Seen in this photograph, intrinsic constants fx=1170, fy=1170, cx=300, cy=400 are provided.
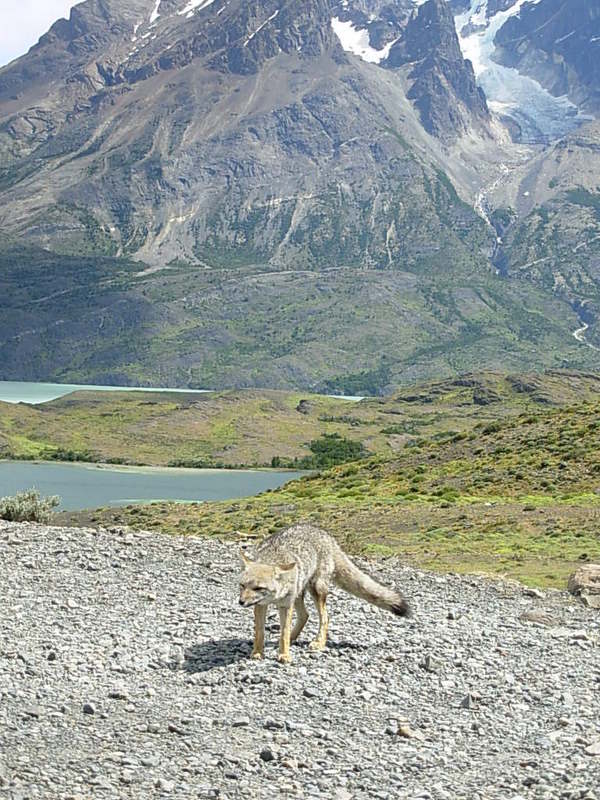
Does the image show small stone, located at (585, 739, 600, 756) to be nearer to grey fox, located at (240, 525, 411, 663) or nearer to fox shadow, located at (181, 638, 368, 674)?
grey fox, located at (240, 525, 411, 663)

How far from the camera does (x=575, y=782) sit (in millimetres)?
11922

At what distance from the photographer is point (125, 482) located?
12394 centimetres

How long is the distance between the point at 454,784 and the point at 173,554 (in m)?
13.5

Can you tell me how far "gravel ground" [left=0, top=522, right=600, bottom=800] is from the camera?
12.1 metres

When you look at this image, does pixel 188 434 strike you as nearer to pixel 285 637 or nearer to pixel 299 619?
pixel 299 619

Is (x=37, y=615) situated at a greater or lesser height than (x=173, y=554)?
greater

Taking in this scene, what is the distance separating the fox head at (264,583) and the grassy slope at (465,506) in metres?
10.9

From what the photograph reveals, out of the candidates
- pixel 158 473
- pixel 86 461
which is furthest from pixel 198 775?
pixel 86 461

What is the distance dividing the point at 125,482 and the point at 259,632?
10964 cm

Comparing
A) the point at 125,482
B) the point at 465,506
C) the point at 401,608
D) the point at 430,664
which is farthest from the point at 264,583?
the point at 125,482

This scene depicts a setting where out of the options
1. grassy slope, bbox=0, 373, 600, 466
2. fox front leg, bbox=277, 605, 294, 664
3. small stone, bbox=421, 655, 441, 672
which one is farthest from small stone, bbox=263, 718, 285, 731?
grassy slope, bbox=0, 373, 600, 466

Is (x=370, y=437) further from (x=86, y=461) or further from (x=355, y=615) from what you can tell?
(x=355, y=615)

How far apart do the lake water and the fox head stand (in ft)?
251

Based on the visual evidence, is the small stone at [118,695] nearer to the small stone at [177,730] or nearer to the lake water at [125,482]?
the small stone at [177,730]
